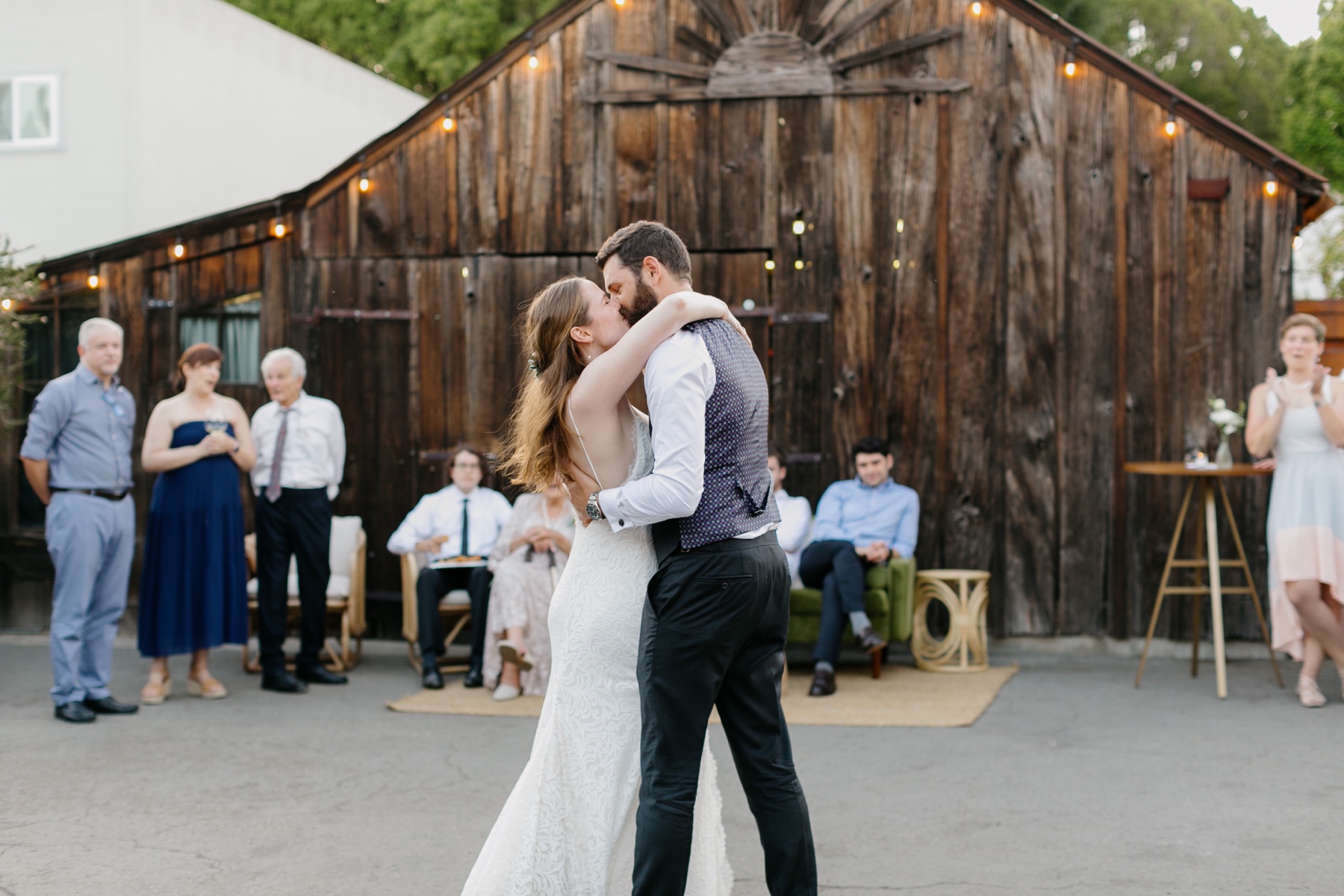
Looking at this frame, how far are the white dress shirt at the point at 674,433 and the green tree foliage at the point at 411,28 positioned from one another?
60.2 feet

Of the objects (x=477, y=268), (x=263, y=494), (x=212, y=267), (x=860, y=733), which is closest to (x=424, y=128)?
(x=477, y=268)

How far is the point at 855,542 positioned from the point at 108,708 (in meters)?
4.08

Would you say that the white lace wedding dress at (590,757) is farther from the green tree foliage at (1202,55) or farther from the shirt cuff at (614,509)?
the green tree foliage at (1202,55)

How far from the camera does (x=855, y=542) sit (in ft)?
23.9

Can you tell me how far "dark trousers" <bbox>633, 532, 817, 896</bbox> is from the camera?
2.72m

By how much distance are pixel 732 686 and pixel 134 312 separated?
674 centimetres

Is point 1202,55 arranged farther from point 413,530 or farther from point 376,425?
point 413,530

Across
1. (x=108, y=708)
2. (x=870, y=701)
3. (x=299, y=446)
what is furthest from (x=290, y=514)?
(x=870, y=701)

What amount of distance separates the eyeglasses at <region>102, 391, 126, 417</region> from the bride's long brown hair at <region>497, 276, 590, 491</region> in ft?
12.8

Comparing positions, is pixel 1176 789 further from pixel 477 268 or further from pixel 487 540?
pixel 477 268

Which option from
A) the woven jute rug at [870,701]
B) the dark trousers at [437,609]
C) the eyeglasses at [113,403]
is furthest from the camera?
the dark trousers at [437,609]

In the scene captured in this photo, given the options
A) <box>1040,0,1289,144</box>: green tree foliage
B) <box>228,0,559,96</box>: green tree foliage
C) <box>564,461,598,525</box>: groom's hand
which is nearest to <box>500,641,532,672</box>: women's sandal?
<box>564,461,598,525</box>: groom's hand

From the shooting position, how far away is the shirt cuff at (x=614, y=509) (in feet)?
9.08

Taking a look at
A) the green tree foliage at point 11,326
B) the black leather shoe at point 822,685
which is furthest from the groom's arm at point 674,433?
the green tree foliage at point 11,326
